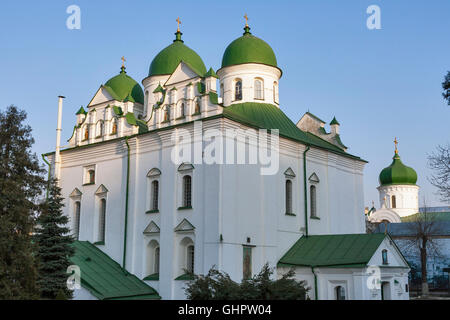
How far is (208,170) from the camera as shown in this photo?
20094mm

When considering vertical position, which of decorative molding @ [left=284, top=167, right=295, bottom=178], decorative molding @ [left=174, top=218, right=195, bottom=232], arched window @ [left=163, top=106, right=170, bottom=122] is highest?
arched window @ [left=163, top=106, right=170, bottom=122]

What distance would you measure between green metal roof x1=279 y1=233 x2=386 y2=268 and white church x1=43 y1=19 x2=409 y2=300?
5 cm

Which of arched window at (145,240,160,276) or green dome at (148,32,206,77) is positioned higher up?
green dome at (148,32,206,77)

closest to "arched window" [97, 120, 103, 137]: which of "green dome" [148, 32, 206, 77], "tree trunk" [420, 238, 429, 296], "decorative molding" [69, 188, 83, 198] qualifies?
"decorative molding" [69, 188, 83, 198]

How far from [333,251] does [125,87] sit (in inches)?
594

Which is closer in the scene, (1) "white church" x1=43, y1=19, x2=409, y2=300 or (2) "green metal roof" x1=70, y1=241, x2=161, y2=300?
(2) "green metal roof" x1=70, y1=241, x2=161, y2=300

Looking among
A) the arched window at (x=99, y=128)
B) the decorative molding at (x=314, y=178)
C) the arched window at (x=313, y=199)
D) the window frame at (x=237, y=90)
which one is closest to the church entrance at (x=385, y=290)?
the arched window at (x=313, y=199)

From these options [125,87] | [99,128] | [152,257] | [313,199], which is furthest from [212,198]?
[125,87]

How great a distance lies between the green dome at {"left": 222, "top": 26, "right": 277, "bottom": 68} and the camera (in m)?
26.1

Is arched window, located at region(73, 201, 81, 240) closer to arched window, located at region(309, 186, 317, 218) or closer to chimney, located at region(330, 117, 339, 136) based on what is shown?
arched window, located at region(309, 186, 317, 218)

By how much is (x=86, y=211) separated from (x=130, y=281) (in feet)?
16.6

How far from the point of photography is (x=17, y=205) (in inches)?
551
